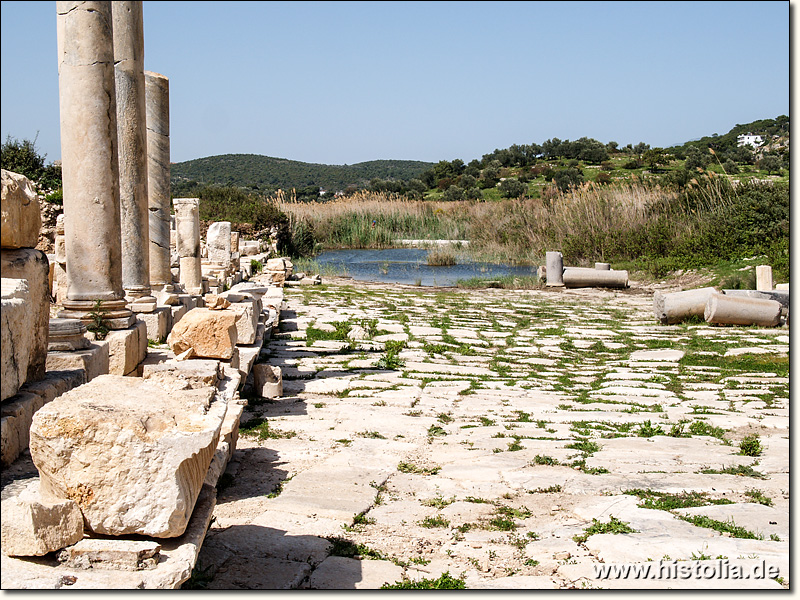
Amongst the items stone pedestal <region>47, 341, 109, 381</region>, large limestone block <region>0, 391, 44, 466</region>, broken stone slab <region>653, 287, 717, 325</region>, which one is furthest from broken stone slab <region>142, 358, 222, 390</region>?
broken stone slab <region>653, 287, 717, 325</region>

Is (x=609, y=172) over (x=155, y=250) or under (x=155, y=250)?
over

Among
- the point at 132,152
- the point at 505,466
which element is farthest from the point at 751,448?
the point at 132,152

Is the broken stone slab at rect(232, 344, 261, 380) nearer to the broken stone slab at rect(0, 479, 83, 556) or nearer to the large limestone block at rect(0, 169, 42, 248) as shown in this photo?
the large limestone block at rect(0, 169, 42, 248)

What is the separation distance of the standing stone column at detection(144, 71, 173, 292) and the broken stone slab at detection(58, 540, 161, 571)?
7019mm

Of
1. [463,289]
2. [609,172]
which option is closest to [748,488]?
[463,289]

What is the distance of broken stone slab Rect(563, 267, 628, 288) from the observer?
1883cm

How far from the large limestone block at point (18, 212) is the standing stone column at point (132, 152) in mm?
4172

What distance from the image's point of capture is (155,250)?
9.71m

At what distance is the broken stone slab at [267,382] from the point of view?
24.1ft

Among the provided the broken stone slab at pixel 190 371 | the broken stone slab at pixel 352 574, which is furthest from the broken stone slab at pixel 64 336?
the broken stone slab at pixel 352 574

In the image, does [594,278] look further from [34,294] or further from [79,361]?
[34,294]

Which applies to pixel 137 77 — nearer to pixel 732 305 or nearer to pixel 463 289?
pixel 732 305

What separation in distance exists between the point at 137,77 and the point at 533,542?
649 centimetres

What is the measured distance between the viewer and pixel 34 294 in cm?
386
